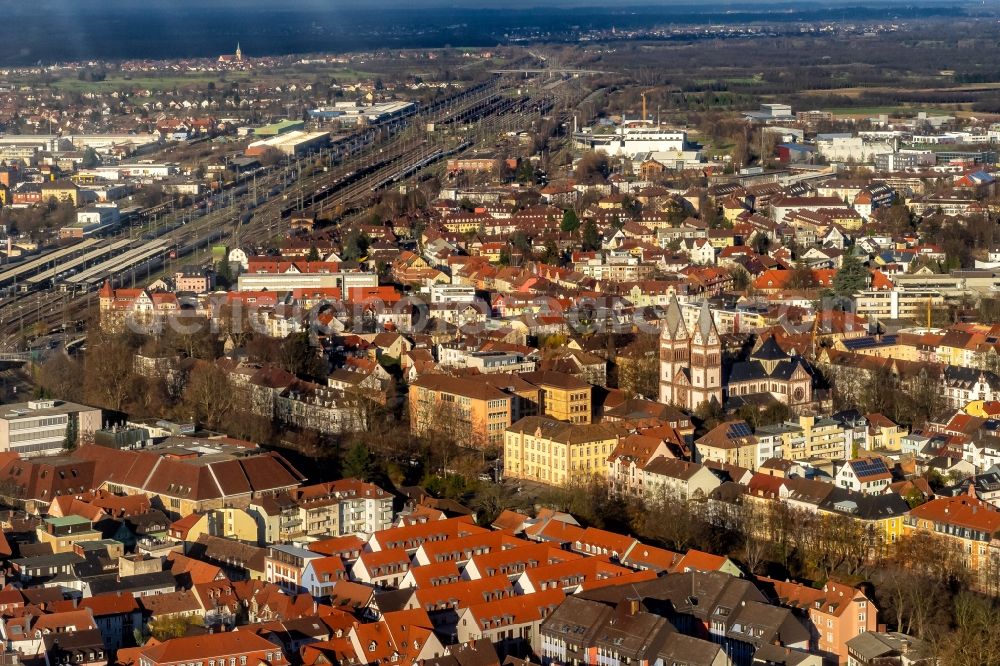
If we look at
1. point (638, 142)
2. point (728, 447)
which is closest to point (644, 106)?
point (638, 142)

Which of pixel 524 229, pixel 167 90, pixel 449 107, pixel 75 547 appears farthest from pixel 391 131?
pixel 75 547

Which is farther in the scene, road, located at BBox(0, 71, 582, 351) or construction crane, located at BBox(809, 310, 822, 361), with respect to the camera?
road, located at BBox(0, 71, 582, 351)

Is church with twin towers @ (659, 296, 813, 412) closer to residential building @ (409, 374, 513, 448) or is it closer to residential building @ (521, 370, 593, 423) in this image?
residential building @ (521, 370, 593, 423)

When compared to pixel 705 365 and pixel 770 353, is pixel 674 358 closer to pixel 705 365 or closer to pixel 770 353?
pixel 705 365

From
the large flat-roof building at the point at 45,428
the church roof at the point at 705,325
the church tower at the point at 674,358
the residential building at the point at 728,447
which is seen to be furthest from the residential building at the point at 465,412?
the large flat-roof building at the point at 45,428

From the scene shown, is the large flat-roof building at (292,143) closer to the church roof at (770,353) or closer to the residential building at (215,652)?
the church roof at (770,353)

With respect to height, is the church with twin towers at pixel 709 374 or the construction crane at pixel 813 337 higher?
the church with twin towers at pixel 709 374

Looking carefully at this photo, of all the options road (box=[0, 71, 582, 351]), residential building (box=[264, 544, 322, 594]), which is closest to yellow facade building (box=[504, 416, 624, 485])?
residential building (box=[264, 544, 322, 594])

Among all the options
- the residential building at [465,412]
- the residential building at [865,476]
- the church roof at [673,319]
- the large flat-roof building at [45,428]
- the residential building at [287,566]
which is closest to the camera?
the residential building at [287,566]
